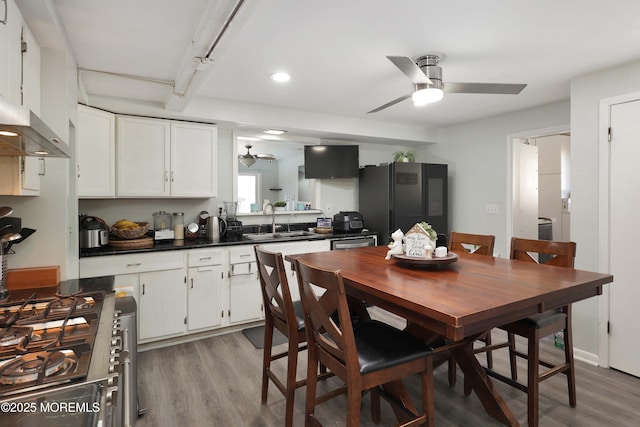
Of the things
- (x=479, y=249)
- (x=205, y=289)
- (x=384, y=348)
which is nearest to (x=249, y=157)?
(x=205, y=289)

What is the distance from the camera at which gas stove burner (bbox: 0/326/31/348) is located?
→ 1077 millimetres

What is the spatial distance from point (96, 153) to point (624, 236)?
4.21 metres

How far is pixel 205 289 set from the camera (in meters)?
3.20

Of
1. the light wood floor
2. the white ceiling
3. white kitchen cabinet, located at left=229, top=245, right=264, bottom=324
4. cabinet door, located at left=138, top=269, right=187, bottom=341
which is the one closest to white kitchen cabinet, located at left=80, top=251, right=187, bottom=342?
cabinet door, located at left=138, top=269, right=187, bottom=341

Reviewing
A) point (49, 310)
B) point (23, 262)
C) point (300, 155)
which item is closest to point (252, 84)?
point (300, 155)

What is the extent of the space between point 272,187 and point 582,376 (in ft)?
11.8

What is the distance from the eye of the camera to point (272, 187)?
4543 mm

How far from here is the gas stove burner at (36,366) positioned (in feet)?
2.87

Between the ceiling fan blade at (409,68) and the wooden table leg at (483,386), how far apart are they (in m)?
1.61

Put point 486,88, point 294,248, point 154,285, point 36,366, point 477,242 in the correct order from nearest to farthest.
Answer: point 36,366
point 486,88
point 477,242
point 154,285
point 294,248

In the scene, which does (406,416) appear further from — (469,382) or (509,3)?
(509,3)

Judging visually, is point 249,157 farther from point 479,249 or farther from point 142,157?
point 479,249

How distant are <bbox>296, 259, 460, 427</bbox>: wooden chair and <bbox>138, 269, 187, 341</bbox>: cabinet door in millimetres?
1795

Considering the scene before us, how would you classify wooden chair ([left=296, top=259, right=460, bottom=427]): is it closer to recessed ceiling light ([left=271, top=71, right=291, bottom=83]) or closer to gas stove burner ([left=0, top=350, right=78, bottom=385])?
gas stove burner ([left=0, top=350, right=78, bottom=385])
